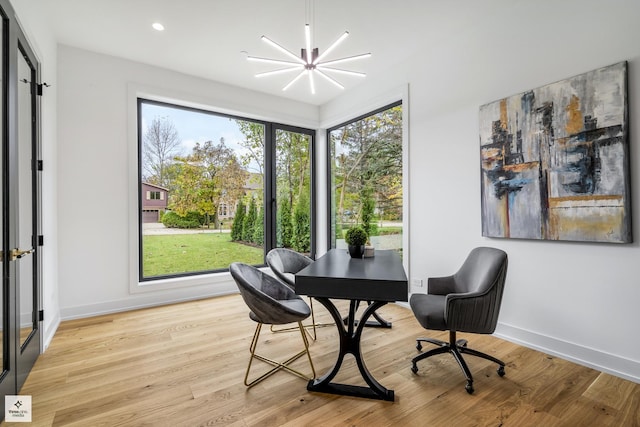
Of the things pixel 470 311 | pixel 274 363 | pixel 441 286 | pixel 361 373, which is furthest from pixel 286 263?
pixel 470 311

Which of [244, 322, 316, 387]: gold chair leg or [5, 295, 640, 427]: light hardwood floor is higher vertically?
A: [244, 322, 316, 387]: gold chair leg

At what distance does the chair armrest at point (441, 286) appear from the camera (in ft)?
8.46

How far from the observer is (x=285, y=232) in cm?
504

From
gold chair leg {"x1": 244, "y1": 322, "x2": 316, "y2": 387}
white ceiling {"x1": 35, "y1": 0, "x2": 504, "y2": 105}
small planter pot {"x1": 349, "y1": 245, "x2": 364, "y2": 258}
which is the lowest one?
gold chair leg {"x1": 244, "y1": 322, "x2": 316, "y2": 387}

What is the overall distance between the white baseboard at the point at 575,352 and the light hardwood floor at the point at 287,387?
7 centimetres

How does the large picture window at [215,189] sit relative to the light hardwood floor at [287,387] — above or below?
above

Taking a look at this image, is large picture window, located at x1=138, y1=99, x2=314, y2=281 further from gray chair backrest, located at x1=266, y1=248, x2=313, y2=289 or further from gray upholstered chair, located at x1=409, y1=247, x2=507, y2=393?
gray upholstered chair, located at x1=409, y1=247, x2=507, y2=393

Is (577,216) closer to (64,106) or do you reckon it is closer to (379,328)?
(379,328)

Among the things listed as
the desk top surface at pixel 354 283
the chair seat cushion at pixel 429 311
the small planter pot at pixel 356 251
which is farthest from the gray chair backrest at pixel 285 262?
the chair seat cushion at pixel 429 311

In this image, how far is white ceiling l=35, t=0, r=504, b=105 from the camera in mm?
2646

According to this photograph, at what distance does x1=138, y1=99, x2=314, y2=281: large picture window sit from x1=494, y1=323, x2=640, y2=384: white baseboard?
10.8 ft

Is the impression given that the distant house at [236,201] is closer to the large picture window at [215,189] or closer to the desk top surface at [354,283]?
the large picture window at [215,189]

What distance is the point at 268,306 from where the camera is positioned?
188cm

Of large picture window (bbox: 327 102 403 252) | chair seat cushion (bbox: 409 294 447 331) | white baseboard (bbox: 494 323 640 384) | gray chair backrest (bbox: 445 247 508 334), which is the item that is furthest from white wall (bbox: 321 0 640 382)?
chair seat cushion (bbox: 409 294 447 331)
